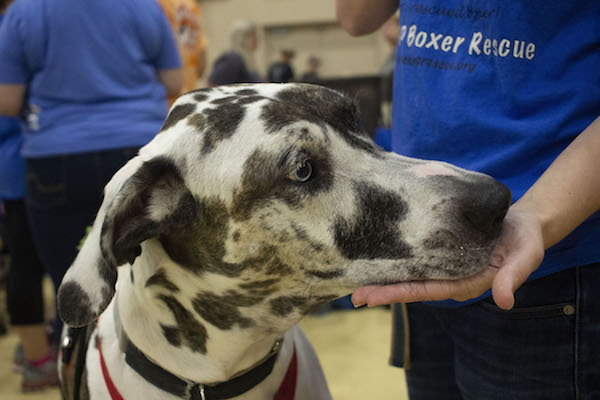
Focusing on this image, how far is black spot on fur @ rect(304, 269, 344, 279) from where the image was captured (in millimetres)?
1369

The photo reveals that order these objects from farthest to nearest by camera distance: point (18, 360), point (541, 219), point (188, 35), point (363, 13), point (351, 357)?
point (351, 357) < point (18, 360) < point (188, 35) < point (363, 13) < point (541, 219)

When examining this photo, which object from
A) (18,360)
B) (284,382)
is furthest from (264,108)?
(18,360)

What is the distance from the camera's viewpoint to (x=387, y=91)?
4637 millimetres

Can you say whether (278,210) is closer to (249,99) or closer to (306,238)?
(306,238)

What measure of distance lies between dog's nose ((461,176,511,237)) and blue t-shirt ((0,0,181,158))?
187 centimetres

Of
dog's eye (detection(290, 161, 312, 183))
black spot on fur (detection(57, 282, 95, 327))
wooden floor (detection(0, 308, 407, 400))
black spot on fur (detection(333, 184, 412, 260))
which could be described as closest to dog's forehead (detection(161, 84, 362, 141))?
dog's eye (detection(290, 161, 312, 183))

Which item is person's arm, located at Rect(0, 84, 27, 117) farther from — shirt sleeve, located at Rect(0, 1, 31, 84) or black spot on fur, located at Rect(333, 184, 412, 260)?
black spot on fur, located at Rect(333, 184, 412, 260)

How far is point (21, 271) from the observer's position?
134 inches

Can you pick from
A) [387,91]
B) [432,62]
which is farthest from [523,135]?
[387,91]

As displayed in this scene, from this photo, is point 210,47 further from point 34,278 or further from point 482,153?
point 482,153

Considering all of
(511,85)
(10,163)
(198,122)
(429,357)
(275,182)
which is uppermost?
(511,85)

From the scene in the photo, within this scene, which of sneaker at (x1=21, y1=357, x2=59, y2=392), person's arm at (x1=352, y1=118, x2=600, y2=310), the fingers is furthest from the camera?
sneaker at (x1=21, y1=357, x2=59, y2=392)

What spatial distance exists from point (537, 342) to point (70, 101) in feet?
7.50

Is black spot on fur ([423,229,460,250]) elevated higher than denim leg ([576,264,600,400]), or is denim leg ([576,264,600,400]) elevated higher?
black spot on fur ([423,229,460,250])
